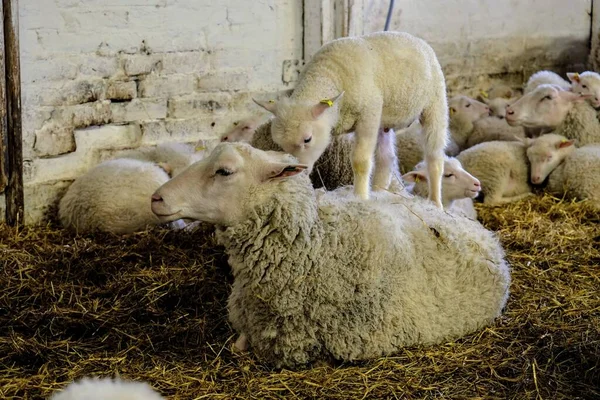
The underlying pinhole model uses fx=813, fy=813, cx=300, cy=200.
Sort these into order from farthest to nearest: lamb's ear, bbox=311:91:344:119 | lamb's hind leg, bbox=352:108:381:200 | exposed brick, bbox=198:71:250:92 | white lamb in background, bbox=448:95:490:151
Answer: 1. white lamb in background, bbox=448:95:490:151
2. exposed brick, bbox=198:71:250:92
3. lamb's hind leg, bbox=352:108:381:200
4. lamb's ear, bbox=311:91:344:119

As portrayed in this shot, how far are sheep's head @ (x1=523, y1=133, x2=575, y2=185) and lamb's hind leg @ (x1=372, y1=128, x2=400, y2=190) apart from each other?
226 cm

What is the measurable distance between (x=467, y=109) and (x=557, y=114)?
0.96 meters

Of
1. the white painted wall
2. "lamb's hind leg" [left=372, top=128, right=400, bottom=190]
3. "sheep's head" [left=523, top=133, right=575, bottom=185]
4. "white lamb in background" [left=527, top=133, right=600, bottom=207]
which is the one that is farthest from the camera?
the white painted wall

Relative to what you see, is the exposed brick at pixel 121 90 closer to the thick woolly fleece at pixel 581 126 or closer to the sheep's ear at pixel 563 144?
the sheep's ear at pixel 563 144

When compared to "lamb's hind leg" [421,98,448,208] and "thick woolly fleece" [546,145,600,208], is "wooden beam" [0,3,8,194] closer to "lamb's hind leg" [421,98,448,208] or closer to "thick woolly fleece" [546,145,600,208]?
"lamb's hind leg" [421,98,448,208]

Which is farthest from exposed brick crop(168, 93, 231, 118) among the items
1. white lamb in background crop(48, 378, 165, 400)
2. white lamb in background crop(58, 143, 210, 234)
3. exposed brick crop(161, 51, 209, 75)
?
white lamb in background crop(48, 378, 165, 400)

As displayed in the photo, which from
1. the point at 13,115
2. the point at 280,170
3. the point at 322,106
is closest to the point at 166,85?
the point at 13,115

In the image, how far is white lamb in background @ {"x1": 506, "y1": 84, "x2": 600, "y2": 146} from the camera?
8.12 m

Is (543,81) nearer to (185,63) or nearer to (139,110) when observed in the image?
(185,63)

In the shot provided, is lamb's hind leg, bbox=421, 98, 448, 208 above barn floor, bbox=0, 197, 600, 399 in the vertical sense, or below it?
above

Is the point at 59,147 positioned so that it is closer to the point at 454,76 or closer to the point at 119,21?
the point at 119,21

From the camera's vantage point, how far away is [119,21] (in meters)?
6.52

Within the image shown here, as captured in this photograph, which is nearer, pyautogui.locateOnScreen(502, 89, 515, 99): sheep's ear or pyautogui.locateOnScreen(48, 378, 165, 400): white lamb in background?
pyautogui.locateOnScreen(48, 378, 165, 400): white lamb in background

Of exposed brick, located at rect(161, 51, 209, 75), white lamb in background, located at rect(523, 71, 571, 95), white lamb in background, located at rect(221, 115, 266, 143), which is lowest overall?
white lamb in background, located at rect(221, 115, 266, 143)
